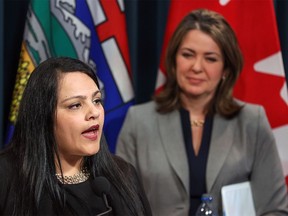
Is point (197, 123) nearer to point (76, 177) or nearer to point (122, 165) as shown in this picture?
point (122, 165)

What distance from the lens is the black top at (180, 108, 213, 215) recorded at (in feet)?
7.97

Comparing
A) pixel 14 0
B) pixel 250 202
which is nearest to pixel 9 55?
pixel 14 0

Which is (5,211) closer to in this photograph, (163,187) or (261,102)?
(163,187)

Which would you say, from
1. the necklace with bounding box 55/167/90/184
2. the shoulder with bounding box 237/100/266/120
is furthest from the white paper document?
the necklace with bounding box 55/167/90/184

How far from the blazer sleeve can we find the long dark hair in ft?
2.83

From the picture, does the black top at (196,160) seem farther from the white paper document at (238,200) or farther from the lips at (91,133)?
the lips at (91,133)

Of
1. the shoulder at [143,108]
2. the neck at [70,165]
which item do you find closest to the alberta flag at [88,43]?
the shoulder at [143,108]

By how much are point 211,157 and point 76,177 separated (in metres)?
0.82

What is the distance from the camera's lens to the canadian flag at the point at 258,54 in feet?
8.89

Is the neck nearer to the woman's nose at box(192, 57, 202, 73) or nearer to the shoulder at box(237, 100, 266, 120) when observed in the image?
the woman's nose at box(192, 57, 202, 73)

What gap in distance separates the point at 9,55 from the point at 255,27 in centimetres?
109

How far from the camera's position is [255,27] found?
9.09 feet

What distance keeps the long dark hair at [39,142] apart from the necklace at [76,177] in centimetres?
3

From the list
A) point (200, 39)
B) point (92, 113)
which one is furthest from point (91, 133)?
point (200, 39)
